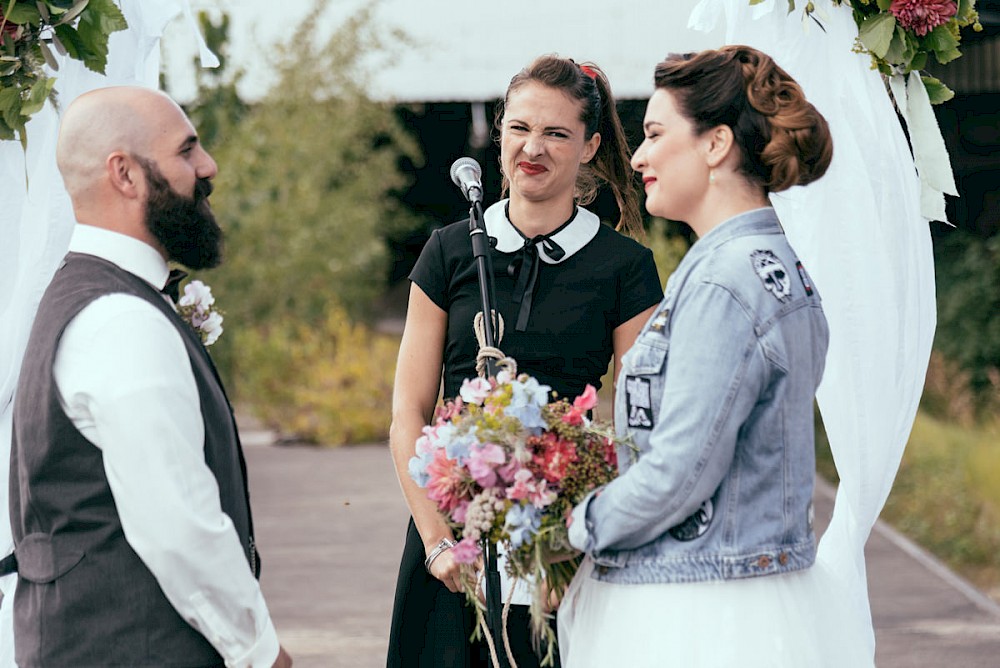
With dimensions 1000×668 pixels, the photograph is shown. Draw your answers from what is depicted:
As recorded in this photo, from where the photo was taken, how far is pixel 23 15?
3.19m

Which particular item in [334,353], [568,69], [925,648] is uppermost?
[568,69]

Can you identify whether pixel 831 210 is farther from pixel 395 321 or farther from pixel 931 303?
pixel 395 321

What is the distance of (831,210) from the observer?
336cm

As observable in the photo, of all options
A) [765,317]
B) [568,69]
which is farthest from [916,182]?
[765,317]

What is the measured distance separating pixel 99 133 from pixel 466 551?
1064 millimetres

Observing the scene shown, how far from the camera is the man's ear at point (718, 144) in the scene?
2525 mm

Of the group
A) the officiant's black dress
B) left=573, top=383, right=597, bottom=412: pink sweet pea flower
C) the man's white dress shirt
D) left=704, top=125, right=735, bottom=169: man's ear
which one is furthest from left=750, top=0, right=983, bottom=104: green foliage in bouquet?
the man's white dress shirt

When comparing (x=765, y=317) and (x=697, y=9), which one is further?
(x=697, y=9)

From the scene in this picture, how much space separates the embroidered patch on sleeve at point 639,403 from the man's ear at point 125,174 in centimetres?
100

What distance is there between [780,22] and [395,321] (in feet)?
61.1

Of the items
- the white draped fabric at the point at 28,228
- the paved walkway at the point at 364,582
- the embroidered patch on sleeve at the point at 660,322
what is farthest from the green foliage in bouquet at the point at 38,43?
the paved walkway at the point at 364,582

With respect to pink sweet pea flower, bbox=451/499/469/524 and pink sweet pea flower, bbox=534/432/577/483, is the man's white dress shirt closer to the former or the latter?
pink sweet pea flower, bbox=451/499/469/524

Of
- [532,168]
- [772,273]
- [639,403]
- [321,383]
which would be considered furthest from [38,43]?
[321,383]

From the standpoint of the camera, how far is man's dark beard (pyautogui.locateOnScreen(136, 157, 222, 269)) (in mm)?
2467
